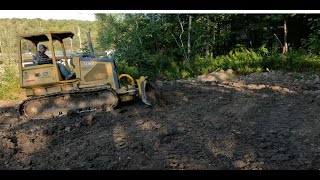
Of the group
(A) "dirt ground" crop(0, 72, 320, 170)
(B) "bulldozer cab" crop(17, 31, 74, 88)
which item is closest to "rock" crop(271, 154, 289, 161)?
(A) "dirt ground" crop(0, 72, 320, 170)

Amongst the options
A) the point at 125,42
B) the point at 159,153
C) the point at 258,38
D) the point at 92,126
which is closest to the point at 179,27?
the point at 125,42

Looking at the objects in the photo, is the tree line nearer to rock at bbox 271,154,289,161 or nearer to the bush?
the bush

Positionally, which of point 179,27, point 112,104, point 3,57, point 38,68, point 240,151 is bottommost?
point 240,151

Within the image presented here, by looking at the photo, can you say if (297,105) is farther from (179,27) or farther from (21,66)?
(179,27)

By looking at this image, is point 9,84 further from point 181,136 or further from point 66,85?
point 181,136

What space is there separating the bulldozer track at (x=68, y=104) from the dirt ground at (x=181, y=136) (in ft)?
0.86

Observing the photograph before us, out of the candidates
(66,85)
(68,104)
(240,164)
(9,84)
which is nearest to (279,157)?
(240,164)

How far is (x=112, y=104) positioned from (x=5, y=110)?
3773 mm

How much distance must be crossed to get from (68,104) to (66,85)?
1.47 feet

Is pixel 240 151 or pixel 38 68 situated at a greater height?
pixel 38 68

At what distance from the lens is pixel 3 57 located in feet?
43.5

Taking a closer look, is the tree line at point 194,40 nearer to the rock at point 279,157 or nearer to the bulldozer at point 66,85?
the bulldozer at point 66,85

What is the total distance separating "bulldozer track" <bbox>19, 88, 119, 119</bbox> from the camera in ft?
25.2

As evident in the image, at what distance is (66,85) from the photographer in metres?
7.82
